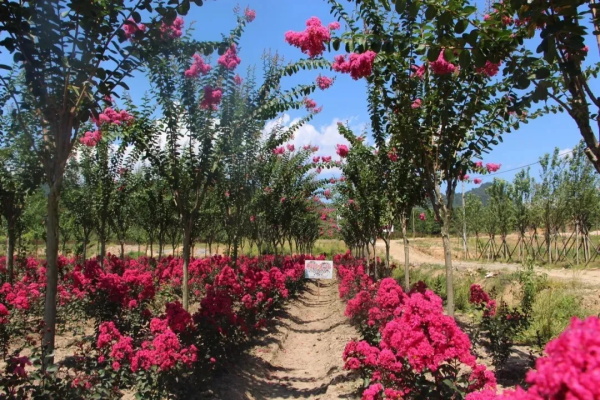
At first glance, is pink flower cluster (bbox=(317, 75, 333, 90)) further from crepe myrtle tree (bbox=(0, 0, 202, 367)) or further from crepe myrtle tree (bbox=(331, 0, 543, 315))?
crepe myrtle tree (bbox=(0, 0, 202, 367))

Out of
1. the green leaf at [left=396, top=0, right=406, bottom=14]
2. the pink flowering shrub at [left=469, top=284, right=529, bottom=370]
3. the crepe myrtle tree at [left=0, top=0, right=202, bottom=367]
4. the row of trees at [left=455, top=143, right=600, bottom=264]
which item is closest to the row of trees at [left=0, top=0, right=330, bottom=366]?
the crepe myrtle tree at [left=0, top=0, right=202, bottom=367]

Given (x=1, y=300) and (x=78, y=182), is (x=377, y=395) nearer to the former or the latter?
(x=1, y=300)

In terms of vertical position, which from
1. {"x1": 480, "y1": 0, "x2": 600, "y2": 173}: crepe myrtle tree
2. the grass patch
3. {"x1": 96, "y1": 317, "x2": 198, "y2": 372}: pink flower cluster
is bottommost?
the grass patch

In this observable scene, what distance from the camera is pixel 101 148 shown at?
988cm

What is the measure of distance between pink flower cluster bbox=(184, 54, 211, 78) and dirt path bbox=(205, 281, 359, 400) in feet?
12.1

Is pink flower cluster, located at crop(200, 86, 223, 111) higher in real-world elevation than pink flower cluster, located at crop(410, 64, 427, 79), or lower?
lower

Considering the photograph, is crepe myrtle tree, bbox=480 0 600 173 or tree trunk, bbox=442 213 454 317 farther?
tree trunk, bbox=442 213 454 317

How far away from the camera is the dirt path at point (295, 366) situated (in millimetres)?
5344

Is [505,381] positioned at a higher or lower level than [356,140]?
lower

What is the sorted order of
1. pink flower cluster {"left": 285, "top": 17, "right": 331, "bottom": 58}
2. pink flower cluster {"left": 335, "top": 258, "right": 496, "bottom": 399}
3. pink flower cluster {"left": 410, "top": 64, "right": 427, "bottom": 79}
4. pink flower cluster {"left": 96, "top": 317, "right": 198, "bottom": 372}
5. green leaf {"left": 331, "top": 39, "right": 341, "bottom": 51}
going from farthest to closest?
pink flower cluster {"left": 410, "top": 64, "right": 427, "bottom": 79} < pink flower cluster {"left": 96, "top": 317, "right": 198, "bottom": 372} < pink flower cluster {"left": 285, "top": 17, "right": 331, "bottom": 58} < green leaf {"left": 331, "top": 39, "right": 341, "bottom": 51} < pink flower cluster {"left": 335, "top": 258, "right": 496, "bottom": 399}

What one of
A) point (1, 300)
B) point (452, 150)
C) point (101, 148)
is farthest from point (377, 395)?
point (101, 148)

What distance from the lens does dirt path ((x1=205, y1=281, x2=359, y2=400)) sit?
17.5ft

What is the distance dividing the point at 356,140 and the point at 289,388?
6414mm

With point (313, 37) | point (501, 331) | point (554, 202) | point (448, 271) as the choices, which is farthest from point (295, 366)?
point (554, 202)
